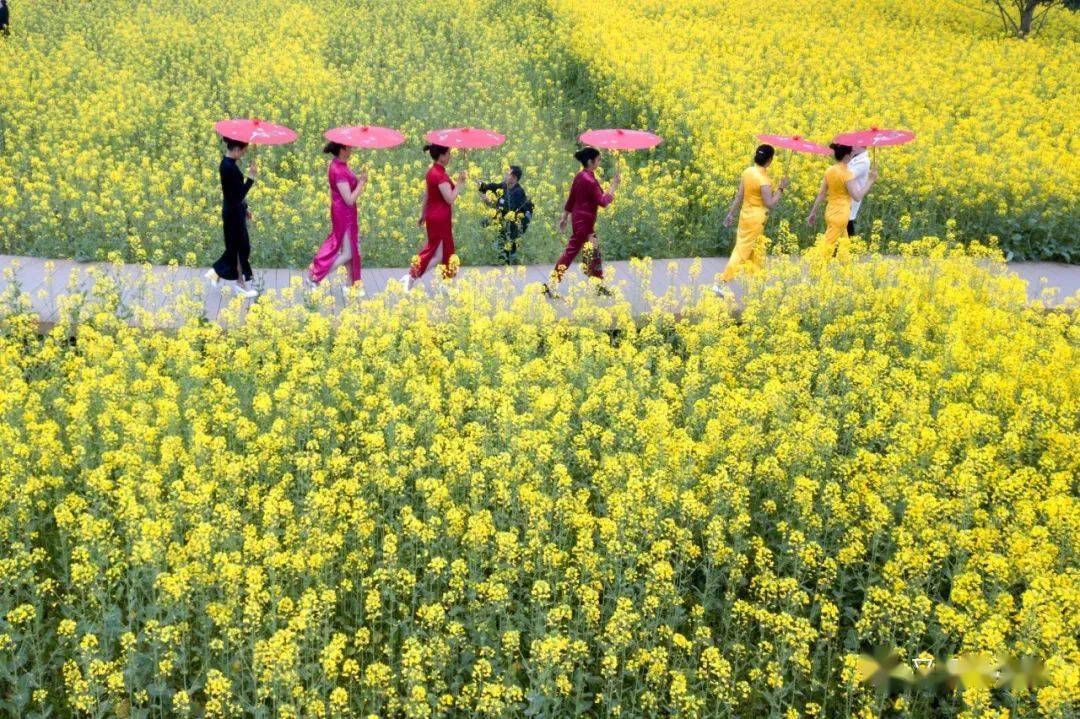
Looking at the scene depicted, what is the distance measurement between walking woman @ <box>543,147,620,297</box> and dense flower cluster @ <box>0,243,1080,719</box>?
1.73m

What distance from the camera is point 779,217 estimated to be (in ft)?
45.0

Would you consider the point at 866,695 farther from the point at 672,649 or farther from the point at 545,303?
the point at 545,303

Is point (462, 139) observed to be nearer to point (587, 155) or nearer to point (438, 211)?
point (438, 211)

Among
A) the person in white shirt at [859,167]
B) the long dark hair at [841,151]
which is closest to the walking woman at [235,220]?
the long dark hair at [841,151]

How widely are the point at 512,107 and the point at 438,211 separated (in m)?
8.90

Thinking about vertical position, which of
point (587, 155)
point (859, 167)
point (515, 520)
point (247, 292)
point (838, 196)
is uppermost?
point (587, 155)

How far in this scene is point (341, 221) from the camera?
33.4ft

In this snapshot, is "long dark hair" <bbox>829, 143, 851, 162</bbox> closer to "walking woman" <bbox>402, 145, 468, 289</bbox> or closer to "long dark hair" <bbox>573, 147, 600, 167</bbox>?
"long dark hair" <bbox>573, 147, 600, 167</bbox>

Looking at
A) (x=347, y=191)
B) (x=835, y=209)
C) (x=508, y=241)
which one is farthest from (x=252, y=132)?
(x=835, y=209)

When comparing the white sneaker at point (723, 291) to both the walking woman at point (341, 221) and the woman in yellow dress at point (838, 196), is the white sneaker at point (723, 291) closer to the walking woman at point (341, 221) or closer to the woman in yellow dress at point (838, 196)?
the woman in yellow dress at point (838, 196)

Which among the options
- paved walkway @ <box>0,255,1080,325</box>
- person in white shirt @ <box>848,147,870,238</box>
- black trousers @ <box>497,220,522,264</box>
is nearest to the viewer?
paved walkway @ <box>0,255,1080,325</box>

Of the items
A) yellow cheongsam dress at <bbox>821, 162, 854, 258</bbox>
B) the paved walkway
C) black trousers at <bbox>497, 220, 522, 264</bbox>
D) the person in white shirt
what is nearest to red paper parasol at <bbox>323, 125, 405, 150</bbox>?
the paved walkway

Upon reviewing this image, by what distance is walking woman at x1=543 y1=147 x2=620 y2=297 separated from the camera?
10234mm

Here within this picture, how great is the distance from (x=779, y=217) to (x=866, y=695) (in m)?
9.04
